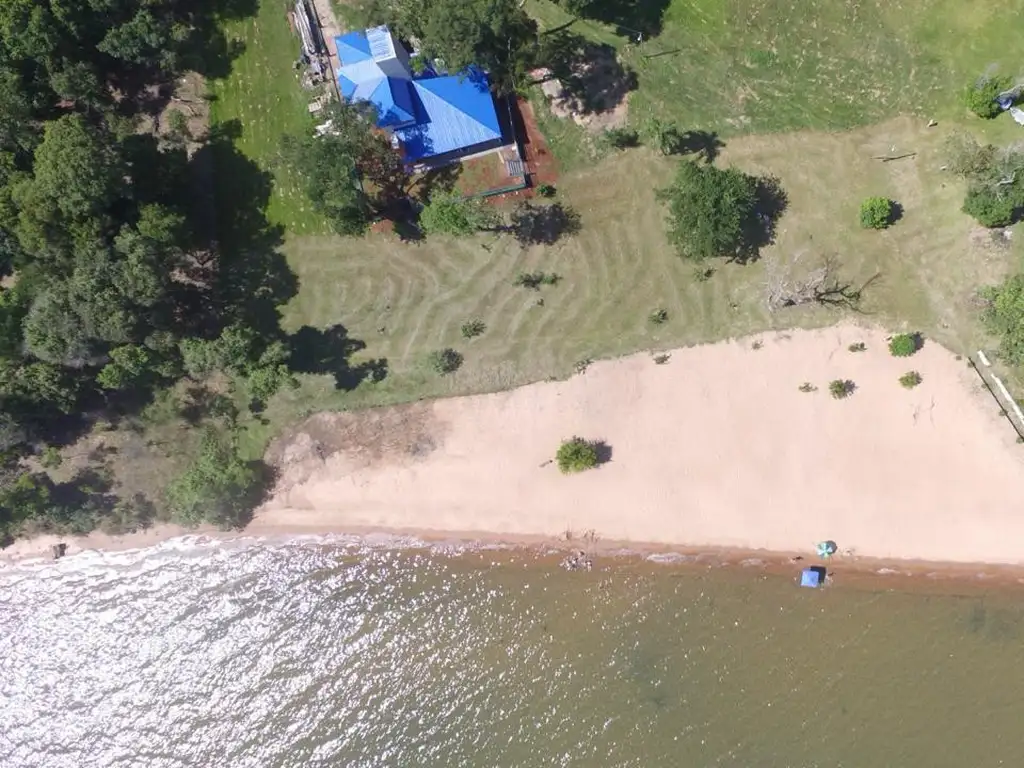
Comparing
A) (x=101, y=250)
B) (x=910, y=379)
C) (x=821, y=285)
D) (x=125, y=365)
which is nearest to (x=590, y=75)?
(x=821, y=285)

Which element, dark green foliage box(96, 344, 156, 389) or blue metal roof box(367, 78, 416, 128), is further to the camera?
blue metal roof box(367, 78, 416, 128)

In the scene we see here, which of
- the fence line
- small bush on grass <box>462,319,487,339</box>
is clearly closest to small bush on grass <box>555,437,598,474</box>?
small bush on grass <box>462,319,487,339</box>

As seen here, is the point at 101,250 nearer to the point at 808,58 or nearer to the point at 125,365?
the point at 125,365

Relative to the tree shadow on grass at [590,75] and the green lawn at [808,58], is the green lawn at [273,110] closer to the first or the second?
the tree shadow on grass at [590,75]

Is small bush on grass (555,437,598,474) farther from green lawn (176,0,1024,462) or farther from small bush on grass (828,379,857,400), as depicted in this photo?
small bush on grass (828,379,857,400)

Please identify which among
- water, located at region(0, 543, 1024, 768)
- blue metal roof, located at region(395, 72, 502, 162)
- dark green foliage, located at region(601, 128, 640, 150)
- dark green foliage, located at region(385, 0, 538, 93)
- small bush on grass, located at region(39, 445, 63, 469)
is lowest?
water, located at region(0, 543, 1024, 768)

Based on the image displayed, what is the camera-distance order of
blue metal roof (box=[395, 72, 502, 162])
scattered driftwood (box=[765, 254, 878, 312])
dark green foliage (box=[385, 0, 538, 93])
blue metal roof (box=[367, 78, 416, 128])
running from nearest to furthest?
dark green foliage (box=[385, 0, 538, 93]) → blue metal roof (box=[367, 78, 416, 128]) → blue metal roof (box=[395, 72, 502, 162]) → scattered driftwood (box=[765, 254, 878, 312])

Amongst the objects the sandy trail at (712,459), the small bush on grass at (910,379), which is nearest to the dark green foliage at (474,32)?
the sandy trail at (712,459)
